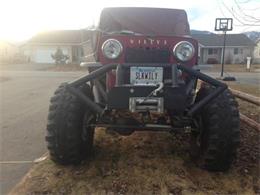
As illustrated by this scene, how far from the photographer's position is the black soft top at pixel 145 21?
6.25 meters

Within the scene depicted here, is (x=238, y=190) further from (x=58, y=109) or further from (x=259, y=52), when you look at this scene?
(x=259, y=52)

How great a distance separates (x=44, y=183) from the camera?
4203 millimetres

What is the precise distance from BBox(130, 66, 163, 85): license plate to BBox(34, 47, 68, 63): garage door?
52306 mm

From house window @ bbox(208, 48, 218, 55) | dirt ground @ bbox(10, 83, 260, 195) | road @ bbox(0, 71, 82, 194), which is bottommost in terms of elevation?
house window @ bbox(208, 48, 218, 55)

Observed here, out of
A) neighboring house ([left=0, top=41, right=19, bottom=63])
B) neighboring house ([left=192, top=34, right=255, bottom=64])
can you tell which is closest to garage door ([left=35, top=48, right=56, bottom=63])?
neighboring house ([left=0, top=41, right=19, bottom=63])

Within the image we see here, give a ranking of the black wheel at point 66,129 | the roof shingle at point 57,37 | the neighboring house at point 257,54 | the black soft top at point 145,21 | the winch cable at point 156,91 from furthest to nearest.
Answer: the roof shingle at point 57,37
the neighboring house at point 257,54
the black soft top at point 145,21
the black wheel at point 66,129
the winch cable at point 156,91

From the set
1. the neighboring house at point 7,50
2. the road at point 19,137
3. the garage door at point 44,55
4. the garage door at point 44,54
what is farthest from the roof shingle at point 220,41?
the road at point 19,137

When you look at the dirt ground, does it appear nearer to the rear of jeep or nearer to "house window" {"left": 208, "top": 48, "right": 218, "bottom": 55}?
the rear of jeep

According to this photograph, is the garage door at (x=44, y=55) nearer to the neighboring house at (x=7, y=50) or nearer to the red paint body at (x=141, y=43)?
the neighboring house at (x=7, y=50)

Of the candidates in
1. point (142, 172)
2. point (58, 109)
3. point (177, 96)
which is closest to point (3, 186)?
point (58, 109)

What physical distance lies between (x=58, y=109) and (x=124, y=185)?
4.49 feet

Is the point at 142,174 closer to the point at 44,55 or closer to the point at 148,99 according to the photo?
the point at 148,99

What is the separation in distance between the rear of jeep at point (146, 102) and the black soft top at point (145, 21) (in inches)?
41.6

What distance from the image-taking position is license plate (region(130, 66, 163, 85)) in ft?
14.9
